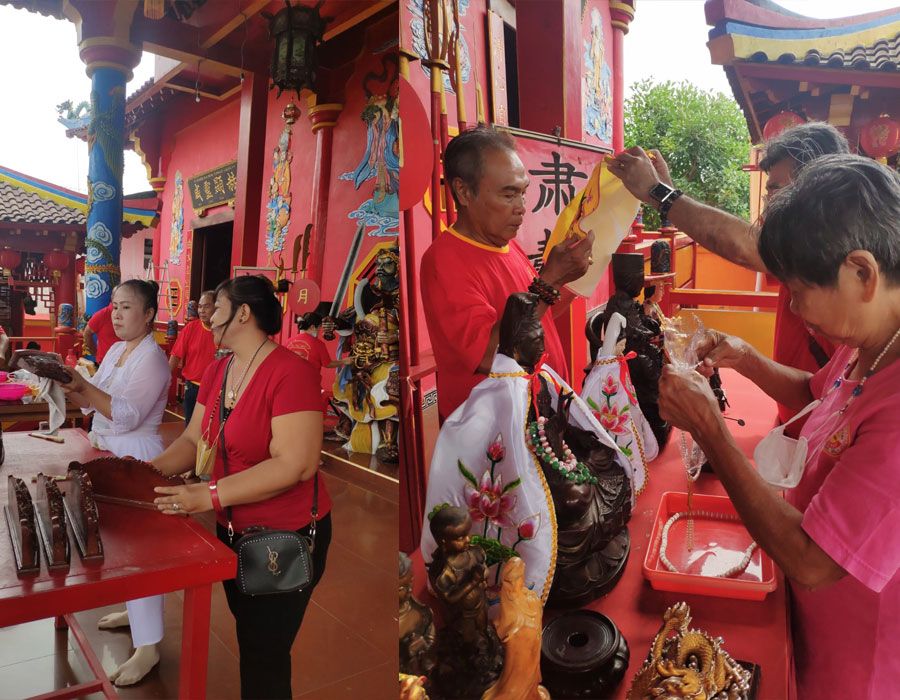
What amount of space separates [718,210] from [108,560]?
1.15m

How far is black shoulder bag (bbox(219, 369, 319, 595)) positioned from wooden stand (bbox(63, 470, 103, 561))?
7.4 inches

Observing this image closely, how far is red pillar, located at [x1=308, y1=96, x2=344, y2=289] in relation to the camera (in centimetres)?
105

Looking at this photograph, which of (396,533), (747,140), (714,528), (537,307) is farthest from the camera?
(714,528)

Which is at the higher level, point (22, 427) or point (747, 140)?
point (747, 140)

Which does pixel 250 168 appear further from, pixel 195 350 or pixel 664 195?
pixel 664 195

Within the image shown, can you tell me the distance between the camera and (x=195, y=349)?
109 cm

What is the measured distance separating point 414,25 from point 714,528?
112 centimetres

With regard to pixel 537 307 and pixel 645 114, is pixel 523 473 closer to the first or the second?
pixel 537 307

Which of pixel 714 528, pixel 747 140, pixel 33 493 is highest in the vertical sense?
pixel 747 140

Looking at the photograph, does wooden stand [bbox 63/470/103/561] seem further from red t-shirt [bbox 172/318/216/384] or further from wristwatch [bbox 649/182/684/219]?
wristwatch [bbox 649/182/684/219]

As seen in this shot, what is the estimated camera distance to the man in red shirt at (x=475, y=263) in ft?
3.18

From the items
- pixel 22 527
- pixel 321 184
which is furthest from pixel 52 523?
pixel 321 184

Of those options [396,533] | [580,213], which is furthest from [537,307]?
[396,533]

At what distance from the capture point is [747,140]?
126 centimetres
